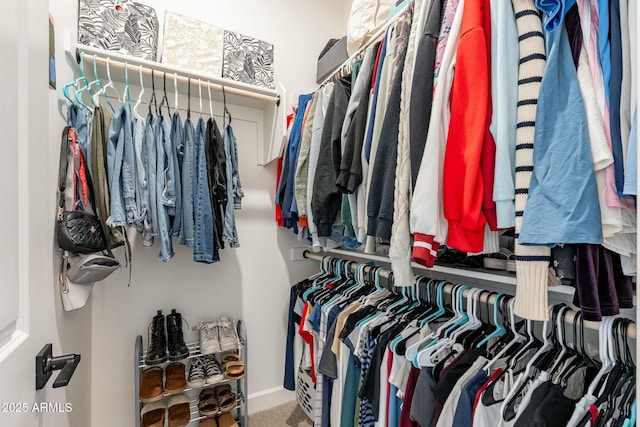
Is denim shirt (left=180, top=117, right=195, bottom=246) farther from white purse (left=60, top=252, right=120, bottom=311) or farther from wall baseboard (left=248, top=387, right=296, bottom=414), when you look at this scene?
wall baseboard (left=248, top=387, right=296, bottom=414)

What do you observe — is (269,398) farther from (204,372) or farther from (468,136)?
(468,136)

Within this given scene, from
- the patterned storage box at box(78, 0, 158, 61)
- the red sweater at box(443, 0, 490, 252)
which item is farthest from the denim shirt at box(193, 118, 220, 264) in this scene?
the red sweater at box(443, 0, 490, 252)

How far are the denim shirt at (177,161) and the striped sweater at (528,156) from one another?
1.24 m

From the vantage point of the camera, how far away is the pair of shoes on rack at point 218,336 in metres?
1.49

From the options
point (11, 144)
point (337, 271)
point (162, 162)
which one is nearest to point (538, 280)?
point (11, 144)

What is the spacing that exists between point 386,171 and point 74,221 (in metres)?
1.03

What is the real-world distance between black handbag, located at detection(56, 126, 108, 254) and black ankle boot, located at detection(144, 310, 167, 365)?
0.63m

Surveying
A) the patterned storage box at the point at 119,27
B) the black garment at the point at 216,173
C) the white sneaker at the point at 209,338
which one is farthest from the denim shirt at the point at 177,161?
the white sneaker at the point at 209,338

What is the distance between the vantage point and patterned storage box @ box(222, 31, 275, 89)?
4.90 feet

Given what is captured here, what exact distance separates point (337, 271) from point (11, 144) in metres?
1.41

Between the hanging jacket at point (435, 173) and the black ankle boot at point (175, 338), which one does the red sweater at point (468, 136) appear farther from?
the black ankle boot at point (175, 338)

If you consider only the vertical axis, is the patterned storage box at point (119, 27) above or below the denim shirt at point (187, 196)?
above

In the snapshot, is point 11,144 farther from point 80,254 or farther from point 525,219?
point 525,219

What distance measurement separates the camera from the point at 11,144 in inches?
18.1
